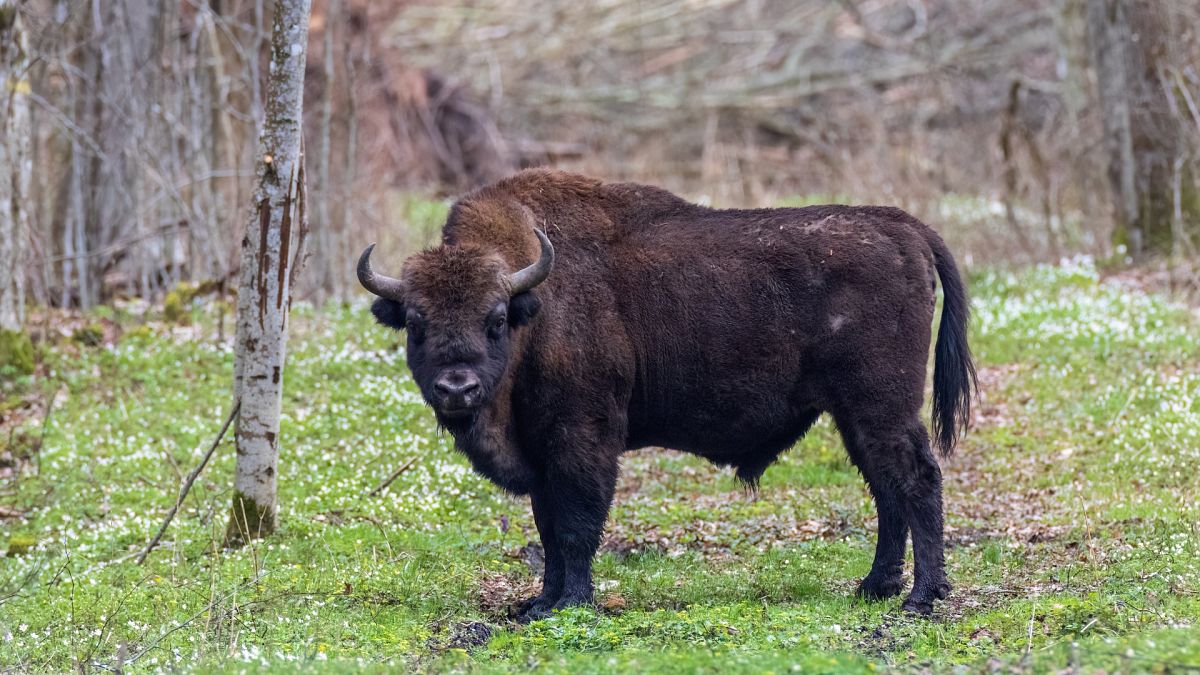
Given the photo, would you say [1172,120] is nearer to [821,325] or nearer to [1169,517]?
[1169,517]

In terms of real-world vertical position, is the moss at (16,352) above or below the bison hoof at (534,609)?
above

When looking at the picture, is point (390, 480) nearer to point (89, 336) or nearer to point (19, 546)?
point (19, 546)

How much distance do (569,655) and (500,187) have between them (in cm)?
396

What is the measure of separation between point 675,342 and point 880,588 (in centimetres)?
229

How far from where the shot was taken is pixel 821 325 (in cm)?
920

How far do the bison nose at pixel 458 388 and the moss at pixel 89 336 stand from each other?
907cm

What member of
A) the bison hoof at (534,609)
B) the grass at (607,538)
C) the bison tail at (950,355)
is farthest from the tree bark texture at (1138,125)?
the bison hoof at (534,609)

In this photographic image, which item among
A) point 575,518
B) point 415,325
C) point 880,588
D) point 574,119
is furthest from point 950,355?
point 574,119

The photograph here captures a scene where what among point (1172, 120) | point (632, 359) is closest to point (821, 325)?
point (632, 359)

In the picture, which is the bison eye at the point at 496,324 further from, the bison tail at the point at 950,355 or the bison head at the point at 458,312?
the bison tail at the point at 950,355

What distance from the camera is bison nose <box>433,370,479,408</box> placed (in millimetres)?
8188

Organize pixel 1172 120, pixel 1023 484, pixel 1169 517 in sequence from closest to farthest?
pixel 1169 517 → pixel 1023 484 → pixel 1172 120

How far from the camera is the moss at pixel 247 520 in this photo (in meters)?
10.4

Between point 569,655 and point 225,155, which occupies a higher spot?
point 225,155
